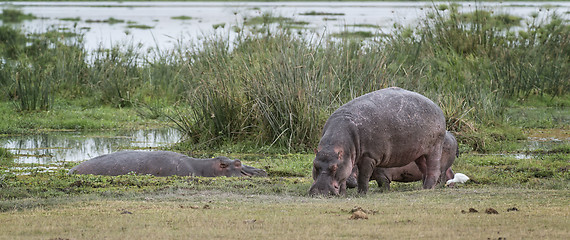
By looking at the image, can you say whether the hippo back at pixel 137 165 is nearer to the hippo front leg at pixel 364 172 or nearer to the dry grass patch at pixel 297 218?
the dry grass patch at pixel 297 218

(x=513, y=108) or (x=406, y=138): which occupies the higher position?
(x=406, y=138)

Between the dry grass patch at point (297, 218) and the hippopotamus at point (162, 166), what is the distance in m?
2.35

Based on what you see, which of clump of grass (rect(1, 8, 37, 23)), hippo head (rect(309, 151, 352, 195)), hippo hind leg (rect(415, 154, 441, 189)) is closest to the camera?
hippo head (rect(309, 151, 352, 195))

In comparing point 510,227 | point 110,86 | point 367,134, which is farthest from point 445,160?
point 110,86

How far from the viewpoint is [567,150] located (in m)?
12.1

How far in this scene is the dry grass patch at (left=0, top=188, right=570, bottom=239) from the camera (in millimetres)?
5723

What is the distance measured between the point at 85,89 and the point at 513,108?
31.0 ft

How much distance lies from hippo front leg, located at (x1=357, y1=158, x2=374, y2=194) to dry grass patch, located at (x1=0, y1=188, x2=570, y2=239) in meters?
0.40

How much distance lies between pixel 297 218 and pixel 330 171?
149cm

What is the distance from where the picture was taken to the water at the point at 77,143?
462 inches

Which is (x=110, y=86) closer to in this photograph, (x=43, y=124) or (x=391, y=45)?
(x=43, y=124)

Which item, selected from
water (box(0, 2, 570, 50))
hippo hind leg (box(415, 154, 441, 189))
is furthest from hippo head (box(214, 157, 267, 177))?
water (box(0, 2, 570, 50))

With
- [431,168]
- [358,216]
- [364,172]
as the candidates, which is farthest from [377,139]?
[358,216]

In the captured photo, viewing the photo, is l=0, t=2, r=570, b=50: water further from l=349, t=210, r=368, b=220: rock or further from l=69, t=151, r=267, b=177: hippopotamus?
l=349, t=210, r=368, b=220: rock
